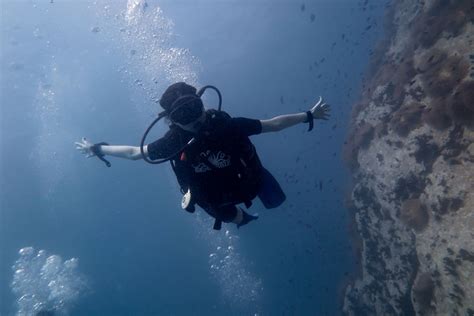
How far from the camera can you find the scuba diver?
4008 millimetres

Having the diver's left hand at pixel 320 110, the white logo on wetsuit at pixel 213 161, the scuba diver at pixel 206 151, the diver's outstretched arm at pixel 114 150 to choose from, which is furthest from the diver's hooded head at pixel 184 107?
the diver's left hand at pixel 320 110

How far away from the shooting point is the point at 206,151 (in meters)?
4.28

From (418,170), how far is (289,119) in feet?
17.0

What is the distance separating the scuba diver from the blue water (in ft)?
A: 40.9

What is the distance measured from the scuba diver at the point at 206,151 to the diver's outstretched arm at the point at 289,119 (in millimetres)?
29

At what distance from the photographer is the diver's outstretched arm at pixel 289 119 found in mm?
4957

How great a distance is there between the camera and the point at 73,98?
112ft

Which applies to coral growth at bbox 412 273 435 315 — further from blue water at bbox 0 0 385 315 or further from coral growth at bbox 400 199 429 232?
blue water at bbox 0 0 385 315

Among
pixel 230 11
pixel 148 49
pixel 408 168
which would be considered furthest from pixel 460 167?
pixel 148 49

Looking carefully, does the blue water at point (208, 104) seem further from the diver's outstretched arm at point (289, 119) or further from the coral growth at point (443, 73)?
A: the diver's outstretched arm at point (289, 119)

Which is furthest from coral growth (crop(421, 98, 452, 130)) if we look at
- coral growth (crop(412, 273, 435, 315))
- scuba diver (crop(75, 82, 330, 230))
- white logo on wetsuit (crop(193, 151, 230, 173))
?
white logo on wetsuit (crop(193, 151, 230, 173))

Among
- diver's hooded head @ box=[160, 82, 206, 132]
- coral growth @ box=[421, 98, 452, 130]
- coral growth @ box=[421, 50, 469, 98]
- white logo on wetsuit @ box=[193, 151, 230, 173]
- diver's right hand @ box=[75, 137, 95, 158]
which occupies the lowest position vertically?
coral growth @ box=[421, 98, 452, 130]

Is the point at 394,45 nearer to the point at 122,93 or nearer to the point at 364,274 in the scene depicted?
the point at 364,274

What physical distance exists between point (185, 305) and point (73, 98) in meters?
24.5
